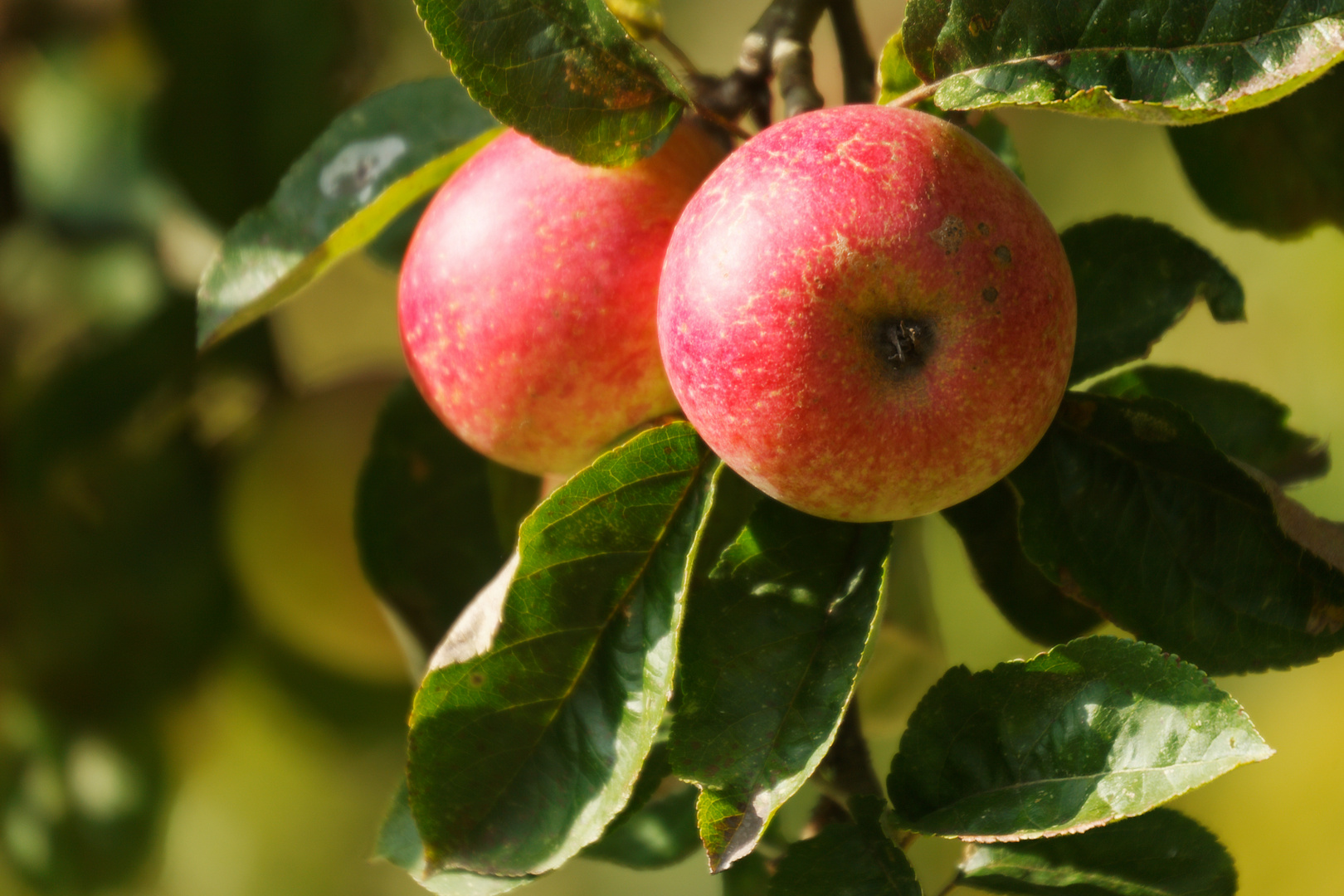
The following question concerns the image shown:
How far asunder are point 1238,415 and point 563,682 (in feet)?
1.55

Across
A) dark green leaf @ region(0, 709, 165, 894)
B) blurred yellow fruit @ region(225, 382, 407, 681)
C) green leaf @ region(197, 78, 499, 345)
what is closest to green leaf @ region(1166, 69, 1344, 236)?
green leaf @ region(197, 78, 499, 345)

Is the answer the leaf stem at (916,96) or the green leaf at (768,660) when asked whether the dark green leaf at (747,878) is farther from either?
the leaf stem at (916,96)

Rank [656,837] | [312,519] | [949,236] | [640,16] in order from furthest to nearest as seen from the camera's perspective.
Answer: [312,519] → [656,837] → [640,16] → [949,236]

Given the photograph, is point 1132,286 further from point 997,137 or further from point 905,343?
point 905,343

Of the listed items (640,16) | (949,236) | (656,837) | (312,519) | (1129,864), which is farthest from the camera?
(312,519)

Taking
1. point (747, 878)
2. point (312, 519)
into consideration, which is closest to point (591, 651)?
point (747, 878)

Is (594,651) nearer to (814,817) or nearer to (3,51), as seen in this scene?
(814,817)

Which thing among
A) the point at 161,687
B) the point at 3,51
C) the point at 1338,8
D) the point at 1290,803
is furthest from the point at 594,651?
the point at 3,51

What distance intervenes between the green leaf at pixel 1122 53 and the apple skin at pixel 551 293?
A: 0.17 meters

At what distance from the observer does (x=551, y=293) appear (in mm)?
643

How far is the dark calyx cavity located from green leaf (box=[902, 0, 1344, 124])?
11cm

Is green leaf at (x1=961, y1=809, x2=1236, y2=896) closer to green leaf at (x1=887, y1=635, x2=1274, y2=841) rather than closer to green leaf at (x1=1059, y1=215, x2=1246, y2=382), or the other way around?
green leaf at (x1=887, y1=635, x2=1274, y2=841)

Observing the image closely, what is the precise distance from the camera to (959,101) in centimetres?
56

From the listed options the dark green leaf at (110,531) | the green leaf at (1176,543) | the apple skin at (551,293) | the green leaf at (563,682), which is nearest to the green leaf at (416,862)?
the green leaf at (563,682)
